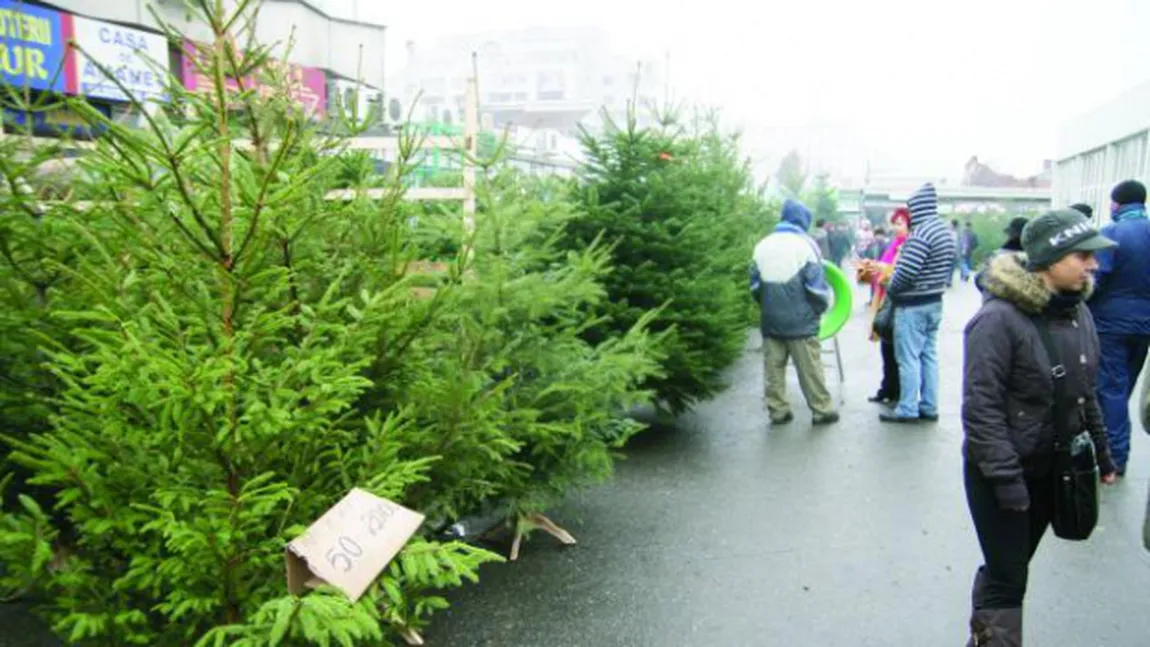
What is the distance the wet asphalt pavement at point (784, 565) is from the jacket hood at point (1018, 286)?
5.08ft

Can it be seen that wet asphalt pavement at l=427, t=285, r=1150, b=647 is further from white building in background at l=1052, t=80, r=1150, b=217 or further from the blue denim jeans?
white building in background at l=1052, t=80, r=1150, b=217

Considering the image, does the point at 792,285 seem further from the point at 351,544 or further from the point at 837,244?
the point at 837,244

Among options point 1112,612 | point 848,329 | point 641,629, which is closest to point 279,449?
point 641,629

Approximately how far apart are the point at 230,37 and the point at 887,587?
3.83 m

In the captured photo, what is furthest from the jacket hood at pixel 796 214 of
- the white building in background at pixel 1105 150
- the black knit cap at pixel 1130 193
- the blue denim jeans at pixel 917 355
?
the white building in background at pixel 1105 150

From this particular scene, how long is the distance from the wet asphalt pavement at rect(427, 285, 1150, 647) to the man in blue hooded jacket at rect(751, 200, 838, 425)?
2.54 feet

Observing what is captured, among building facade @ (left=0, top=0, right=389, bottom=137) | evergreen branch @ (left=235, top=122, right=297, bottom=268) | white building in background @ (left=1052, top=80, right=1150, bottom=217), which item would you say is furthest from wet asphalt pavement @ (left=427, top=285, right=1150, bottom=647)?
white building in background @ (left=1052, top=80, right=1150, bottom=217)

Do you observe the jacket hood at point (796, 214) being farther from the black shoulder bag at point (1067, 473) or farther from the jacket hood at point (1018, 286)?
the black shoulder bag at point (1067, 473)

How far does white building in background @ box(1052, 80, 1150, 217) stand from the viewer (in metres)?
18.4

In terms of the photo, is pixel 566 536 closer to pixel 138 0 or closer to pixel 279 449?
pixel 279 449

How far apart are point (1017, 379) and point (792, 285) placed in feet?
13.8

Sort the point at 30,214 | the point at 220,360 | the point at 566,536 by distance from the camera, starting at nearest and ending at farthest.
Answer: the point at 220,360, the point at 30,214, the point at 566,536

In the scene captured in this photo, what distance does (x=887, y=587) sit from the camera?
174 inches

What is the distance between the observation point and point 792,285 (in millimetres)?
7488
